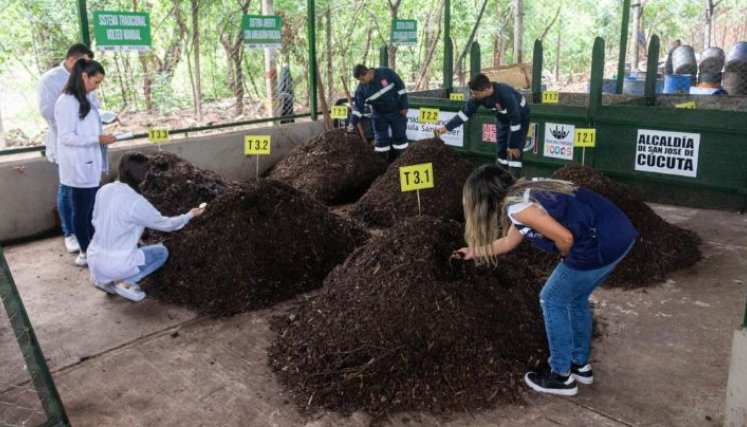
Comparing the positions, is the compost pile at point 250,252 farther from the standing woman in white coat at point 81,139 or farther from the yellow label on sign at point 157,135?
the yellow label on sign at point 157,135

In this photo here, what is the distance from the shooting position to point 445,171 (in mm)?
6863

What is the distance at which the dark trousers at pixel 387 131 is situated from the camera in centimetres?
852

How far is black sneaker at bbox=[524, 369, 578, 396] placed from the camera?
134 inches

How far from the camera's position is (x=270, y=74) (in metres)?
9.20

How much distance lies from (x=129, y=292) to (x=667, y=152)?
19.2ft

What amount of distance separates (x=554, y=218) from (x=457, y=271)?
101 cm

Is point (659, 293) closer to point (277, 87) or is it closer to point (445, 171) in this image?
point (445, 171)

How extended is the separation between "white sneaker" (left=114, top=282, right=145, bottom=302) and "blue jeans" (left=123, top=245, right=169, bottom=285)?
1.6 inches

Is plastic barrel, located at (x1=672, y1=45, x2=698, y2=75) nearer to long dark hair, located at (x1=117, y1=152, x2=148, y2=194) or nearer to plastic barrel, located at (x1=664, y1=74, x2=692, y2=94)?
plastic barrel, located at (x1=664, y1=74, x2=692, y2=94)

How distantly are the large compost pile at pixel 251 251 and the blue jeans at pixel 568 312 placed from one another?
2217mm

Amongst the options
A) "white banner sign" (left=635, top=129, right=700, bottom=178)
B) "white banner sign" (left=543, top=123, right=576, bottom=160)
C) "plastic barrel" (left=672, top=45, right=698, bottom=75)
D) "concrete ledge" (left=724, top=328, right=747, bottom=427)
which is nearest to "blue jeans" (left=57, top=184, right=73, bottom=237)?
"concrete ledge" (left=724, top=328, right=747, bottom=427)

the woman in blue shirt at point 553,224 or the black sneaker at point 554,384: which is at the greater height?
the woman in blue shirt at point 553,224

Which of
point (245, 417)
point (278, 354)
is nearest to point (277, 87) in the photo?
point (278, 354)

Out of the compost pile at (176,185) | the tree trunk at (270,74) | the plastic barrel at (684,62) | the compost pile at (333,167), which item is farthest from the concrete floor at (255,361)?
the plastic barrel at (684,62)
